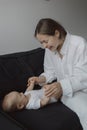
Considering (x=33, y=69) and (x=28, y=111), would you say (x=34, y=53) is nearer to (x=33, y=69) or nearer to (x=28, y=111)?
(x=33, y=69)

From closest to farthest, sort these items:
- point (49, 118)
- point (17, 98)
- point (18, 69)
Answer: point (49, 118), point (17, 98), point (18, 69)

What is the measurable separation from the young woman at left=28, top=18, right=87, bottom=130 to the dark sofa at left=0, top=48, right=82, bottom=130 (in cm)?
8

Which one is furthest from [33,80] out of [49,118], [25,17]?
[25,17]

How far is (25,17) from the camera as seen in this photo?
8.42 feet

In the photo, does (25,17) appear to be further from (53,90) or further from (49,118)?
(49,118)

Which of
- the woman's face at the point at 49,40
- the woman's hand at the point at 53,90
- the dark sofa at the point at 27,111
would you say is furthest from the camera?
the woman's face at the point at 49,40

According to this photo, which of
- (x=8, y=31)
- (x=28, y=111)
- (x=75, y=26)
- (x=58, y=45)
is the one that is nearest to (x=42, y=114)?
Answer: (x=28, y=111)

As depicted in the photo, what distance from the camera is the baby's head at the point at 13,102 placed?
74.4 inches

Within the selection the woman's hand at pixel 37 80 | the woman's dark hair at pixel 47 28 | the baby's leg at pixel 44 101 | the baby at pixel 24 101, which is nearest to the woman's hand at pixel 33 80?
the woman's hand at pixel 37 80

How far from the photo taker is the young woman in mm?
1930

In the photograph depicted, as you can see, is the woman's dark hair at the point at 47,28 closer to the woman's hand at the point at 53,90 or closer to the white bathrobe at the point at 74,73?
the white bathrobe at the point at 74,73

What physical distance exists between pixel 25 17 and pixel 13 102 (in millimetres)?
1005

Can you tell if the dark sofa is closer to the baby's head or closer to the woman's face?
the baby's head

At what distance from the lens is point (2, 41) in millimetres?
2420
